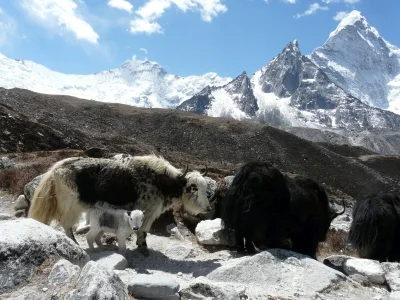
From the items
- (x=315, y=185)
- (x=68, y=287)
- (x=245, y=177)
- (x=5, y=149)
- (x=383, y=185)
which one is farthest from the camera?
(x=383, y=185)

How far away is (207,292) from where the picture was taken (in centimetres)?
484

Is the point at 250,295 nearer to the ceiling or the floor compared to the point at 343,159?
nearer to the floor

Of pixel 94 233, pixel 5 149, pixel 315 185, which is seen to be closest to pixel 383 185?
pixel 5 149

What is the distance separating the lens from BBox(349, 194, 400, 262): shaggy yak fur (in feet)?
28.5

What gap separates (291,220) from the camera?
321 inches

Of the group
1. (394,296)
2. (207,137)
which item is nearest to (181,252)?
(394,296)

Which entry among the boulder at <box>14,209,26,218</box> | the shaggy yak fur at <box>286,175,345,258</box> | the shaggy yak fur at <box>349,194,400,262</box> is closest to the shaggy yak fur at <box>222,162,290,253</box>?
the shaggy yak fur at <box>286,175,345,258</box>

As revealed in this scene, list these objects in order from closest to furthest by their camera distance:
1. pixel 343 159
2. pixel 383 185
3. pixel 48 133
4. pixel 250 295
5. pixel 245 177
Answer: pixel 250 295 < pixel 245 177 < pixel 48 133 < pixel 383 185 < pixel 343 159

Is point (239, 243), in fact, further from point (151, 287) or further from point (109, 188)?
point (151, 287)

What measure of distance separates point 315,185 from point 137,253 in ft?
12.3

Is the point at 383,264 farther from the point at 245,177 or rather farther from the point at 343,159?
the point at 343,159

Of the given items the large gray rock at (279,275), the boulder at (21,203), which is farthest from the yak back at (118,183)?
the boulder at (21,203)

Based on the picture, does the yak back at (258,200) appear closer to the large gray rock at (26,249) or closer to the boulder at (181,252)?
the boulder at (181,252)

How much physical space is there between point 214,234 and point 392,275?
3.05 meters
